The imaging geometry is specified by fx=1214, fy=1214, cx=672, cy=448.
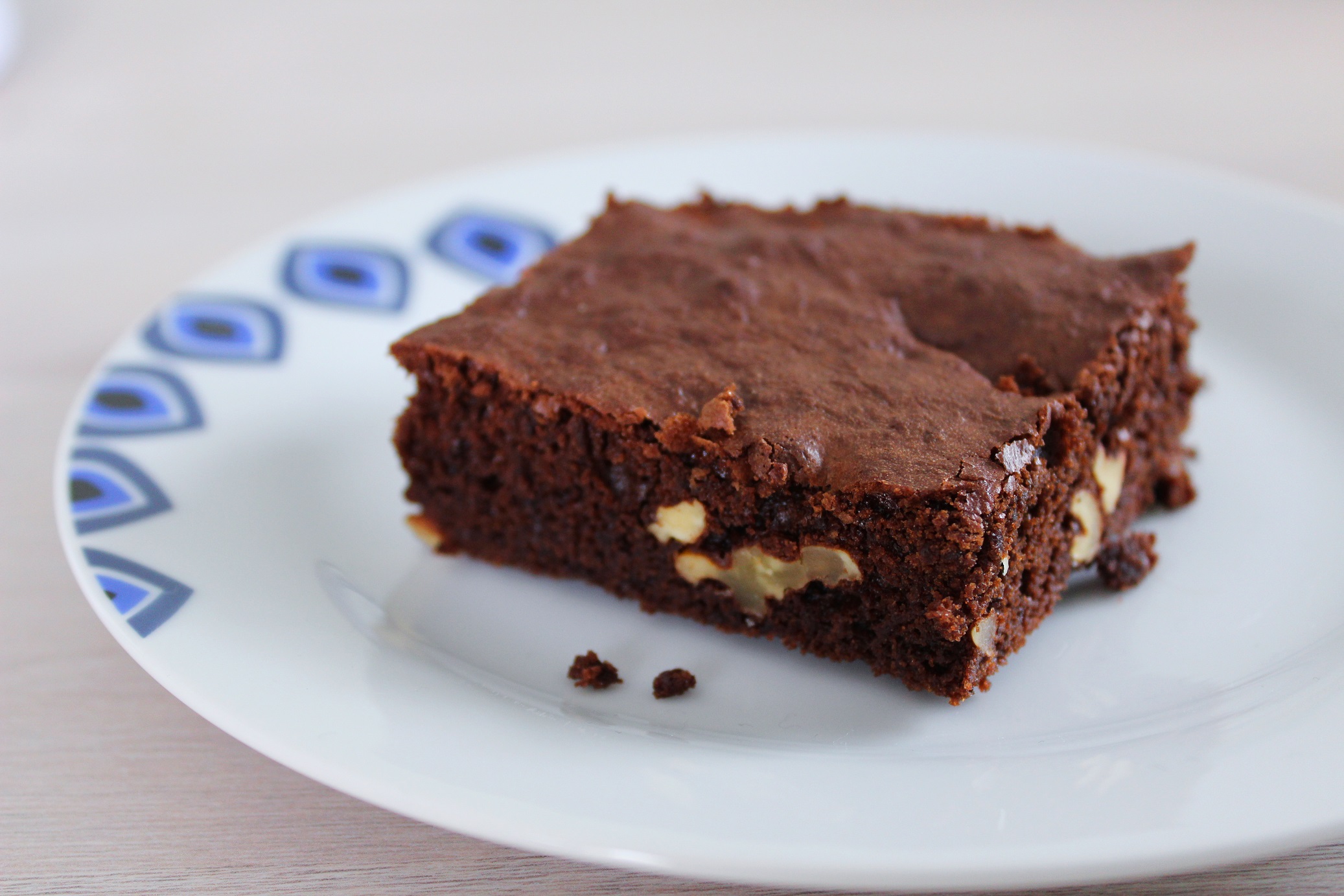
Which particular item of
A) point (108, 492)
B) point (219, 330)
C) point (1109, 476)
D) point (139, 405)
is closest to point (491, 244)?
point (219, 330)

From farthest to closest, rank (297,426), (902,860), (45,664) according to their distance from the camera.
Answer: (297,426)
(45,664)
(902,860)

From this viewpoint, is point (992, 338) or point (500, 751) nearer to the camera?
point (500, 751)

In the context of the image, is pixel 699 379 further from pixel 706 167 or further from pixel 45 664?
pixel 706 167

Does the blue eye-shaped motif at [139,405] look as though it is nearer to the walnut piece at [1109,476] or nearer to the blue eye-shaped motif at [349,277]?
the blue eye-shaped motif at [349,277]

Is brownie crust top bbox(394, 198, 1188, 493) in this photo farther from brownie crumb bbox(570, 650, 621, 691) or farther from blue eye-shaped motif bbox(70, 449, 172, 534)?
blue eye-shaped motif bbox(70, 449, 172, 534)

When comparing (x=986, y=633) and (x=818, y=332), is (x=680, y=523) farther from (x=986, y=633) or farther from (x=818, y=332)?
(x=986, y=633)

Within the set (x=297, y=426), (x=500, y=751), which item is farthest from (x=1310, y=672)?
(x=297, y=426)
